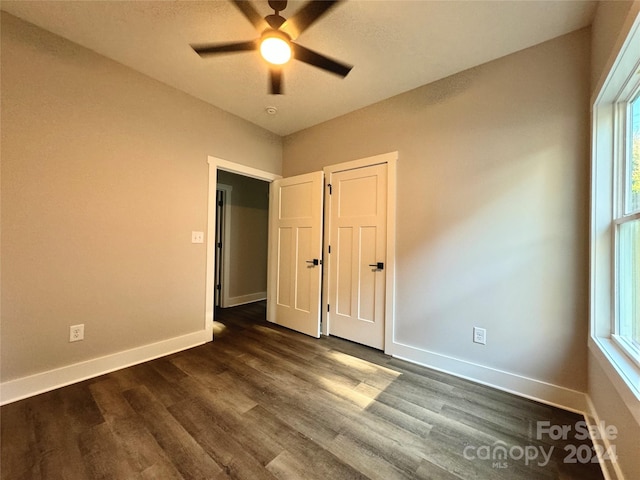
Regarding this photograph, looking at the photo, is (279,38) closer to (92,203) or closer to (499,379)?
(92,203)

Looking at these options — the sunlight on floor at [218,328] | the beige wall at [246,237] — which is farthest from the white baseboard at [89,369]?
the beige wall at [246,237]

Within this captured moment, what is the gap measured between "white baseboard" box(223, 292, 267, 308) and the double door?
1.17 meters

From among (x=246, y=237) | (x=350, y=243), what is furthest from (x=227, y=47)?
(x=246, y=237)

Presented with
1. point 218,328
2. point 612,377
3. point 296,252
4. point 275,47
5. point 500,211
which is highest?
point 275,47

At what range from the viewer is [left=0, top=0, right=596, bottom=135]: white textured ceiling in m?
1.58

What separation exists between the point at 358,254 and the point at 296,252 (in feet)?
2.84

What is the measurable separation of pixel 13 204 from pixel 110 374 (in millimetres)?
1446

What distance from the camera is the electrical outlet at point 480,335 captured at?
6.56 ft

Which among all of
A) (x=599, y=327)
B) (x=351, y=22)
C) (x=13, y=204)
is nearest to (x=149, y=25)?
(x=351, y=22)

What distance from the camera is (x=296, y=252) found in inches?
126

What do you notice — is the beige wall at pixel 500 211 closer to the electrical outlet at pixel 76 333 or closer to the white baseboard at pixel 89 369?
the white baseboard at pixel 89 369

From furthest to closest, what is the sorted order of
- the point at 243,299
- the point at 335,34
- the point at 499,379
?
the point at 243,299, the point at 499,379, the point at 335,34

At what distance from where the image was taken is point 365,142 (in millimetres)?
2717

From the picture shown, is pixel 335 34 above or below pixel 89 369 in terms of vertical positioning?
above
